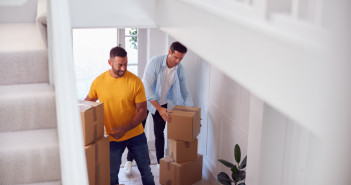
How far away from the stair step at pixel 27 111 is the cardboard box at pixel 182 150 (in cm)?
250

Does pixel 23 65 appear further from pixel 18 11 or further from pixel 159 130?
pixel 159 130

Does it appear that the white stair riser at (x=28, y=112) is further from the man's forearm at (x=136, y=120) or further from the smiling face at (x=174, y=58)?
the smiling face at (x=174, y=58)

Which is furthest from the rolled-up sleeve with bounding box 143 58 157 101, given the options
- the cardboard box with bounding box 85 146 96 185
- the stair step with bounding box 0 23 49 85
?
the stair step with bounding box 0 23 49 85

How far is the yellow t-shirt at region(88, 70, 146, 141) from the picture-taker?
3.88 meters

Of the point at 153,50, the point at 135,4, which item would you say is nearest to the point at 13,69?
the point at 135,4

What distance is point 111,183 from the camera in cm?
407

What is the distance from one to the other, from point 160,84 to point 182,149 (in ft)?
2.32

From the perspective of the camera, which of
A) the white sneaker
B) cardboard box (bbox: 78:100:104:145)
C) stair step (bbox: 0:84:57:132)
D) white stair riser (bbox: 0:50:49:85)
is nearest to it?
stair step (bbox: 0:84:57:132)

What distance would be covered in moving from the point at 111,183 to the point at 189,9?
2.49m

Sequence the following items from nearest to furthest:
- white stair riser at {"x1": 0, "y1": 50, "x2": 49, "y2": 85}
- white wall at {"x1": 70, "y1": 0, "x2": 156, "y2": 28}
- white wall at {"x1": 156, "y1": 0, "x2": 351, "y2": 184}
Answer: white wall at {"x1": 156, "y1": 0, "x2": 351, "y2": 184} < white stair riser at {"x1": 0, "y1": 50, "x2": 49, "y2": 85} < white wall at {"x1": 70, "y1": 0, "x2": 156, "y2": 28}

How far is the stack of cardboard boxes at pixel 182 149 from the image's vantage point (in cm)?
443

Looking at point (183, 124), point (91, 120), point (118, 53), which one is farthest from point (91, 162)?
point (183, 124)

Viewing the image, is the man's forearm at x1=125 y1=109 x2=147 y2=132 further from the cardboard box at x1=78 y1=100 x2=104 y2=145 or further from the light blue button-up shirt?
the light blue button-up shirt

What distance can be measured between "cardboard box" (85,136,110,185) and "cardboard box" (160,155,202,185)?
0.92 m
